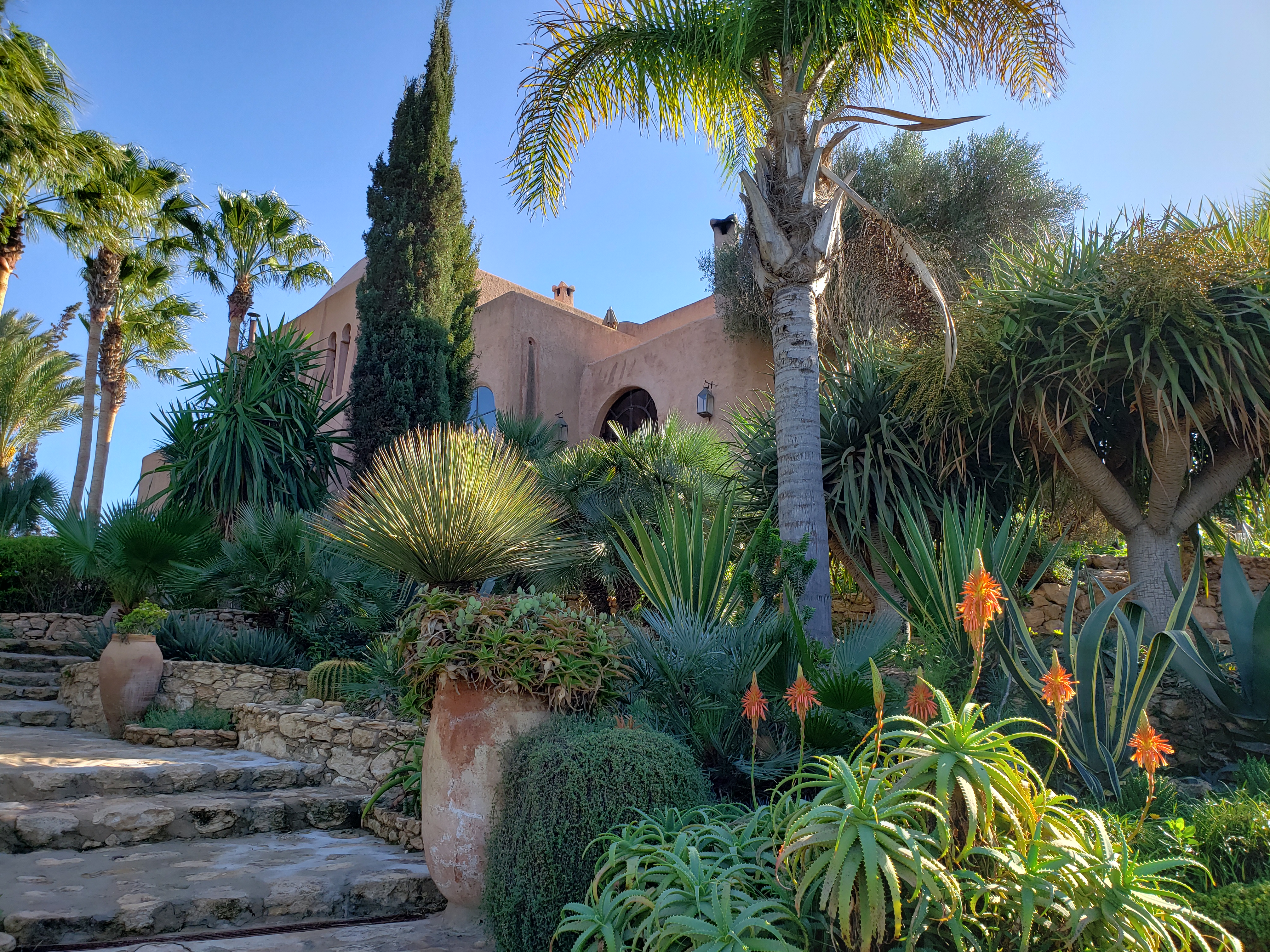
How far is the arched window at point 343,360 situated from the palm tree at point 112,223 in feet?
12.7

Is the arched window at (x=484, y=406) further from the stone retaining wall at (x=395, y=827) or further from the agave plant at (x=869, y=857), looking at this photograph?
the agave plant at (x=869, y=857)

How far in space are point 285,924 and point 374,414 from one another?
9717mm

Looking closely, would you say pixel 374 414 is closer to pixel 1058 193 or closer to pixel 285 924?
pixel 285 924

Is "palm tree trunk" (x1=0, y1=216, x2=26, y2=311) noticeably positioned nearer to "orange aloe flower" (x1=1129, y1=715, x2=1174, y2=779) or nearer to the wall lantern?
the wall lantern

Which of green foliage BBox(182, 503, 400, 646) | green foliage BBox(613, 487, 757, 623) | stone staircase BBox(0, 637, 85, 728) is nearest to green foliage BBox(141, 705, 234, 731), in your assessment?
stone staircase BBox(0, 637, 85, 728)

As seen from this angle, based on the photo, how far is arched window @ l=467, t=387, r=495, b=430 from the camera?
17578mm

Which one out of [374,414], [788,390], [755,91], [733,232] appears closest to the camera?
[788,390]

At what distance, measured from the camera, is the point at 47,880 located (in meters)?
3.90

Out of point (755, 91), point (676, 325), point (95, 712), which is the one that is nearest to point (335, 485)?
point (95, 712)

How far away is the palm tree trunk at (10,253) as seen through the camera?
15008mm

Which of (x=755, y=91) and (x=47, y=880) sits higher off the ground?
(x=755, y=91)

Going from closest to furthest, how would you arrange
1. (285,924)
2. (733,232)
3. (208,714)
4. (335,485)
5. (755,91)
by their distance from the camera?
(285,924), (755,91), (208,714), (335,485), (733,232)

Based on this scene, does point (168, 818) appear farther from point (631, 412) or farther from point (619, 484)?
point (631, 412)

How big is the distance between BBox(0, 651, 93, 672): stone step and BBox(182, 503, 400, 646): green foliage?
7.57 feet
